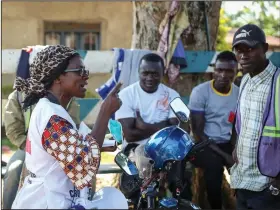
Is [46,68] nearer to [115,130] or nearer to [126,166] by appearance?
[115,130]

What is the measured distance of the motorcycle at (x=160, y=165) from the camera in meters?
2.94

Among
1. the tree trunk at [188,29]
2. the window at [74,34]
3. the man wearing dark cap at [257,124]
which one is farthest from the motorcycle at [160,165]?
the window at [74,34]

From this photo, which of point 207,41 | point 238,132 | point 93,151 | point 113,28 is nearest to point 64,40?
point 113,28

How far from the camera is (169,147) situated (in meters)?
2.95

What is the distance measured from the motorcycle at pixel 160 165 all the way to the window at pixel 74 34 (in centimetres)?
880

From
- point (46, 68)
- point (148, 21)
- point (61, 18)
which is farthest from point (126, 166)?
point (61, 18)

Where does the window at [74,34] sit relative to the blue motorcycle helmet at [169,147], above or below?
above

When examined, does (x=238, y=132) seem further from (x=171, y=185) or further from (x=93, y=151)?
(x=93, y=151)

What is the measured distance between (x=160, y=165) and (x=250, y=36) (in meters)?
1.11

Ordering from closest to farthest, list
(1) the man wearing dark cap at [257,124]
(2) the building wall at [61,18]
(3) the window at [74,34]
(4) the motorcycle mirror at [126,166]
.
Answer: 1. (4) the motorcycle mirror at [126,166]
2. (1) the man wearing dark cap at [257,124]
3. (2) the building wall at [61,18]
4. (3) the window at [74,34]

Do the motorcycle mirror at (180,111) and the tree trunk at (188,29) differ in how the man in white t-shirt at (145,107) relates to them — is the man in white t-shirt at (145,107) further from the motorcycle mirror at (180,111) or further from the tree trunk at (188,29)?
the motorcycle mirror at (180,111)

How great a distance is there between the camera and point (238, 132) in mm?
3611

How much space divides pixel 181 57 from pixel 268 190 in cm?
227

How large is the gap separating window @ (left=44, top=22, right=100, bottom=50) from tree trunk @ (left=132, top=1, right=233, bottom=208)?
20.0ft
